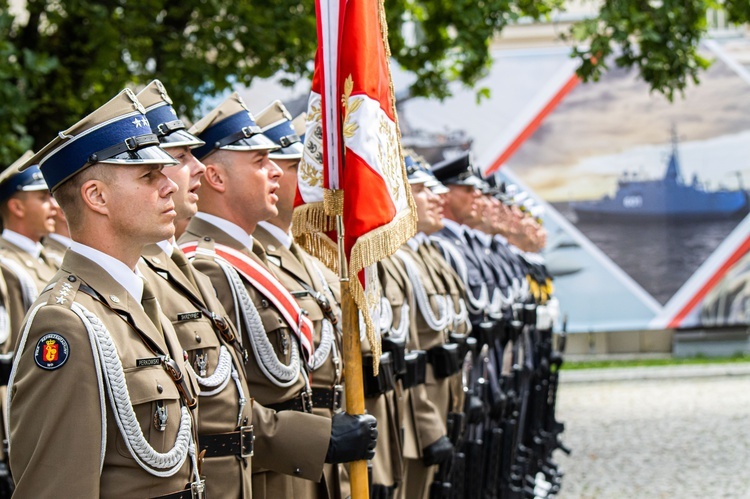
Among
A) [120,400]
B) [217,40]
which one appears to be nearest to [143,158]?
[120,400]

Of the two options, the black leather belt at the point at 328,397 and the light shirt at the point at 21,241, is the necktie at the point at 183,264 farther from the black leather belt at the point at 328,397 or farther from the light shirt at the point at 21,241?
the light shirt at the point at 21,241

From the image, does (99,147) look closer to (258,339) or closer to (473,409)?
(258,339)

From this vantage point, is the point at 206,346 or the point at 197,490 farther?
the point at 206,346

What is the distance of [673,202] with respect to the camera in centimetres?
1680

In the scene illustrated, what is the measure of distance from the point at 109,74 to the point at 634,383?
349 inches

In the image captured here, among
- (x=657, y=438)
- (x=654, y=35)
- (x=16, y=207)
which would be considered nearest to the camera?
(x=16, y=207)

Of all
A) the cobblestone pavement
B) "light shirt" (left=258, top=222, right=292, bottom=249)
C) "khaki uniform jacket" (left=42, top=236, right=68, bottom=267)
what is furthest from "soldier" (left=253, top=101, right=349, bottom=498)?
the cobblestone pavement

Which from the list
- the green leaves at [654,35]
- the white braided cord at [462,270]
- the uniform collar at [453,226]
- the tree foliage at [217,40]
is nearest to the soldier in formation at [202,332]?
the white braided cord at [462,270]

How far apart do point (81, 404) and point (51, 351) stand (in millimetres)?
136

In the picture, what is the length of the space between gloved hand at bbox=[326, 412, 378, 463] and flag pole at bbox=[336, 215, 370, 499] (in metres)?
0.04

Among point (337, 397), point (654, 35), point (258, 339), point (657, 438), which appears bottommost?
point (657, 438)

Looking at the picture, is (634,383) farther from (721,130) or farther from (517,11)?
(517,11)

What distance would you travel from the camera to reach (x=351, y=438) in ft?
12.4

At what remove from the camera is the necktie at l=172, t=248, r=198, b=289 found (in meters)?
3.72
